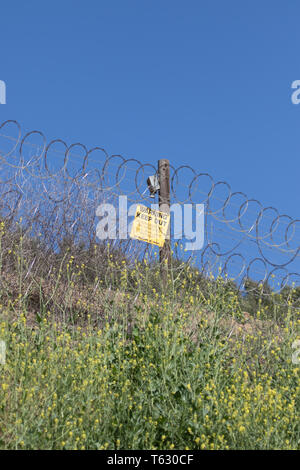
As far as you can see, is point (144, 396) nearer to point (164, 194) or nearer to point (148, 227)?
point (148, 227)

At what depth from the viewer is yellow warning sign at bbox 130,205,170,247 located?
23.3ft

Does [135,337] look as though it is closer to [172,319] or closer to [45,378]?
[172,319]

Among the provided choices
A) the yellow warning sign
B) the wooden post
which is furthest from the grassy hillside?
the wooden post

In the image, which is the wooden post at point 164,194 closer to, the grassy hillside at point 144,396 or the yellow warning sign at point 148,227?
the yellow warning sign at point 148,227

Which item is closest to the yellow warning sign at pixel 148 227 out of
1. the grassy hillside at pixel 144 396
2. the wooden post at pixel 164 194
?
the wooden post at pixel 164 194

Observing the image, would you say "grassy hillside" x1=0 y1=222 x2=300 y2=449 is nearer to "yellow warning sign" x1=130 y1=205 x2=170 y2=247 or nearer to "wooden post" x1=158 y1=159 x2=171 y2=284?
"yellow warning sign" x1=130 y1=205 x2=170 y2=247

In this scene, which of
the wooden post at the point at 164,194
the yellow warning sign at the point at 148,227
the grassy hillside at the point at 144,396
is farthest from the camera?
the wooden post at the point at 164,194

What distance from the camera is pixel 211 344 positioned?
4887 millimetres

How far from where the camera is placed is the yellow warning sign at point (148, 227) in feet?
23.3

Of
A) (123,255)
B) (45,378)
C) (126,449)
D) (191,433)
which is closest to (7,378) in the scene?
(45,378)

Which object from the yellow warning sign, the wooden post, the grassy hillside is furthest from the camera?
the wooden post

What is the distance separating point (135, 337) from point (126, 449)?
133 cm
